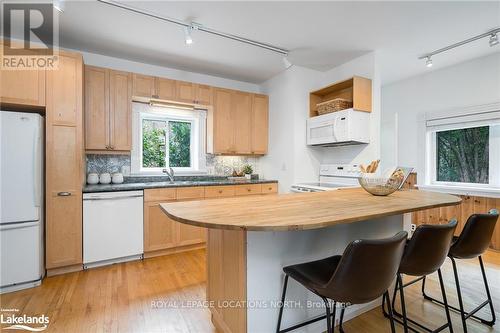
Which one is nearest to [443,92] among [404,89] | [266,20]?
[404,89]

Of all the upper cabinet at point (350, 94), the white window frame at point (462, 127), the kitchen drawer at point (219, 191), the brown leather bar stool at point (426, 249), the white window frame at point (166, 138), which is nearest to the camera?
the brown leather bar stool at point (426, 249)

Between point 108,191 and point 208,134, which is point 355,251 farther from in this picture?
point 208,134

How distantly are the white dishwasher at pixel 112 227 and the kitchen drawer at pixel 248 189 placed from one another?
1.34 metres

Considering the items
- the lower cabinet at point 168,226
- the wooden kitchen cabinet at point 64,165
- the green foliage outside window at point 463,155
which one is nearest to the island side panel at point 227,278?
the lower cabinet at point 168,226

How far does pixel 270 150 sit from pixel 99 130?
8.36 feet

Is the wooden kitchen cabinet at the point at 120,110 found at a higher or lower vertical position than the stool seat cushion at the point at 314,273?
higher

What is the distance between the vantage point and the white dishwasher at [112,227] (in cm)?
266

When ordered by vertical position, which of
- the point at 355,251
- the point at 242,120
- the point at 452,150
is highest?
the point at 242,120

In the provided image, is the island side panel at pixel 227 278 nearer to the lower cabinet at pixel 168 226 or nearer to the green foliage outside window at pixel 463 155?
the lower cabinet at pixel 168 226

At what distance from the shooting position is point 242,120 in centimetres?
405

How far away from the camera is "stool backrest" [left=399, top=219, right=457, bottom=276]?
1.28m

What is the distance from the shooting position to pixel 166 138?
12.6ft

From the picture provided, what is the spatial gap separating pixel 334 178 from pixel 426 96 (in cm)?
202

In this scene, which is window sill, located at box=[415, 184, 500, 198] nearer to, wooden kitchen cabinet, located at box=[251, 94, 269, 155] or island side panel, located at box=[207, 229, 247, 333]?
wooden kitchen cabinet, located at box=[251, 94, 269, 155]
